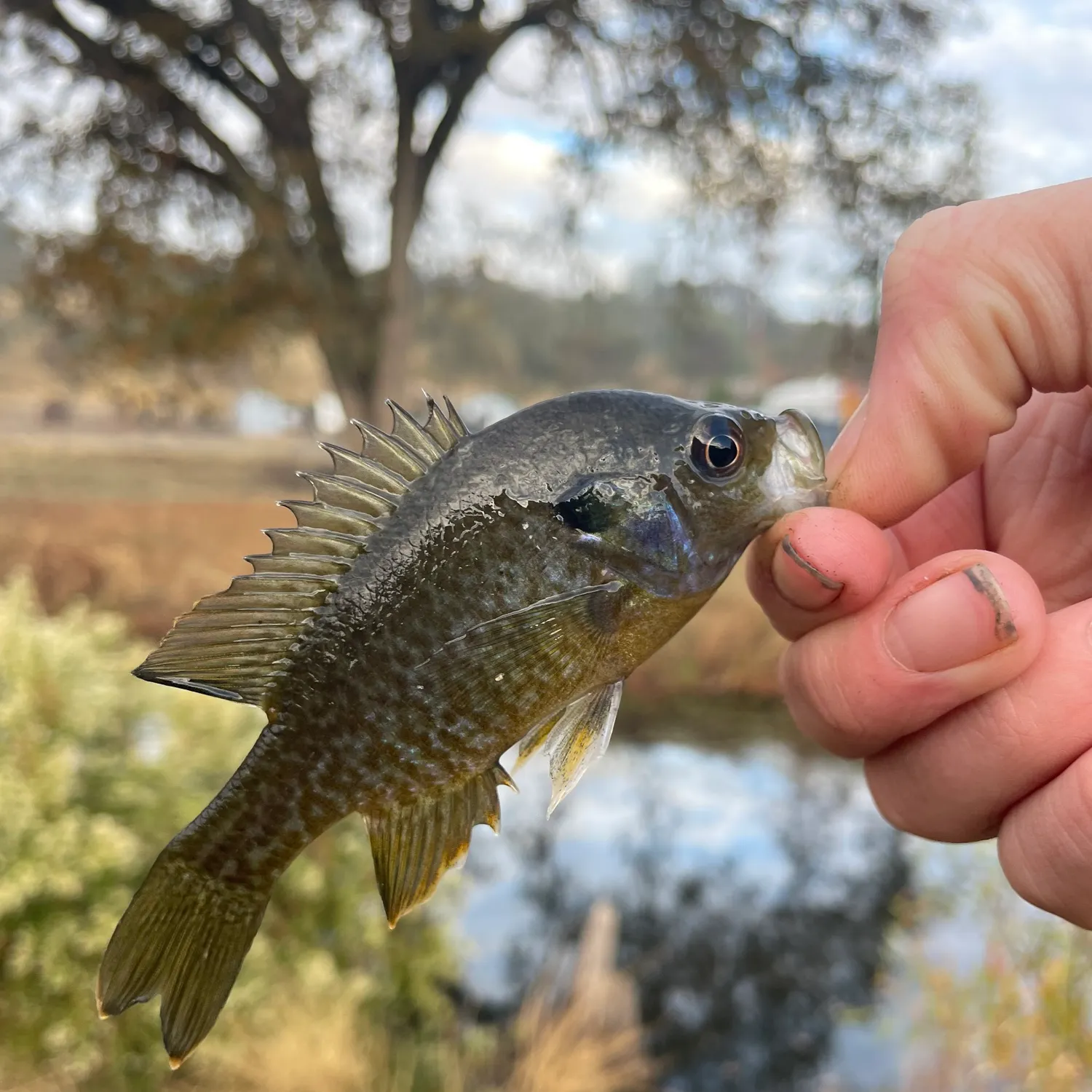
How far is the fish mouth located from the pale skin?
0.07 meters

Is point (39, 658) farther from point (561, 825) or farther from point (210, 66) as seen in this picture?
point (210, 66)

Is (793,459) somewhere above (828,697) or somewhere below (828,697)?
above

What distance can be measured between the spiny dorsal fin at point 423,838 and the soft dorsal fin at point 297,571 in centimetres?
30

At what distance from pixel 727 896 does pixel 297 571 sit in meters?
7.70

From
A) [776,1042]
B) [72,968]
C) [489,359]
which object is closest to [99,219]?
[72,968]

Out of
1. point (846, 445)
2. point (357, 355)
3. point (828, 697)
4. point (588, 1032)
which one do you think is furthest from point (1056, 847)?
point (357, 355)

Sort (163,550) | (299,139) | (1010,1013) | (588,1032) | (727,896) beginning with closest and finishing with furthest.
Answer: (1010,1013) < (588,1032) < (727,896) < (299,139) < (163,550)

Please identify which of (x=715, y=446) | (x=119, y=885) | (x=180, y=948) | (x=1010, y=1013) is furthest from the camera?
(x=1010, y=1013)

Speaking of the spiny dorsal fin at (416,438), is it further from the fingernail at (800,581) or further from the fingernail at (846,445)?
the fingernail at (846,445)

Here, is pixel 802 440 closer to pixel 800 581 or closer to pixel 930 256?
pixel 800 581

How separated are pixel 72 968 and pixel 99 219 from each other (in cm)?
717

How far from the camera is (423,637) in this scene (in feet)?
4.14

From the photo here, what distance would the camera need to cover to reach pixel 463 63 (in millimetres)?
8320

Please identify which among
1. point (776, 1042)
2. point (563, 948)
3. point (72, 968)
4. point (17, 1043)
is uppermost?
point (72, 968)
